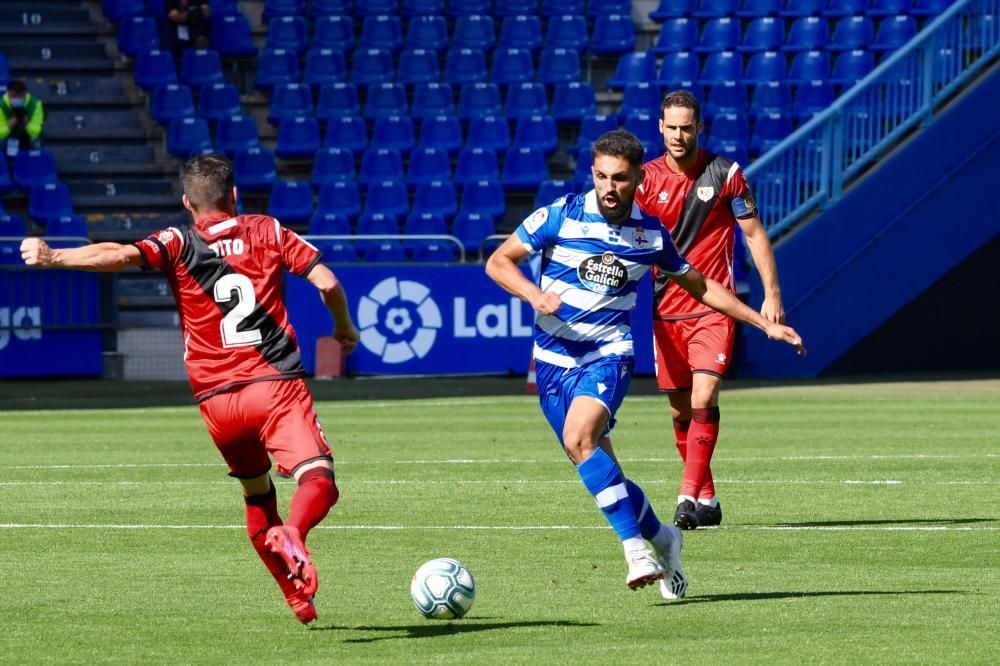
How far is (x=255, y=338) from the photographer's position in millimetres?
7023

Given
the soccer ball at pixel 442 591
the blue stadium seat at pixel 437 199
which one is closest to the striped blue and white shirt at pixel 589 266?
the soccer ball at pixel 442 591

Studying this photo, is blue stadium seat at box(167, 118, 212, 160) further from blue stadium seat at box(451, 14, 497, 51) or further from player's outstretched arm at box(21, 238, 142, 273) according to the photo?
player's outstretched arm at box(21, 238, 142, 273)

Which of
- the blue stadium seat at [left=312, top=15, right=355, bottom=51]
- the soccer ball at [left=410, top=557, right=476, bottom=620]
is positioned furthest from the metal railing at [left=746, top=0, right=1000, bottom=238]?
the soccer ball at [left=410, top=557, right=476, bottom=620]

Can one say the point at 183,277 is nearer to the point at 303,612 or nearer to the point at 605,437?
the point at 303,612

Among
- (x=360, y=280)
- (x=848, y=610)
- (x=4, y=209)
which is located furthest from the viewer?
(x=4, y=209)

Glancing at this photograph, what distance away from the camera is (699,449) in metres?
9.95

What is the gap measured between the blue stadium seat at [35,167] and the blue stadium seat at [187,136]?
73.9 inches

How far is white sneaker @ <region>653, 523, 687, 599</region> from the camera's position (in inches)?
297

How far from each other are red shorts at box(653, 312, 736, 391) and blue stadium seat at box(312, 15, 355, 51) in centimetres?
1879

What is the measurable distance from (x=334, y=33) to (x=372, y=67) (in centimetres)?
105

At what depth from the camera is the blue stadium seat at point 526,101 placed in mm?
27109

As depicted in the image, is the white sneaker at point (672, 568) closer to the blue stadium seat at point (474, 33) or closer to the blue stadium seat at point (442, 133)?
the blue stadium seat at point (442, 133)

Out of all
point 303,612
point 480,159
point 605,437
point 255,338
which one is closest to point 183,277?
point 255,338

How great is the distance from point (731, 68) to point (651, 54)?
1.51m
